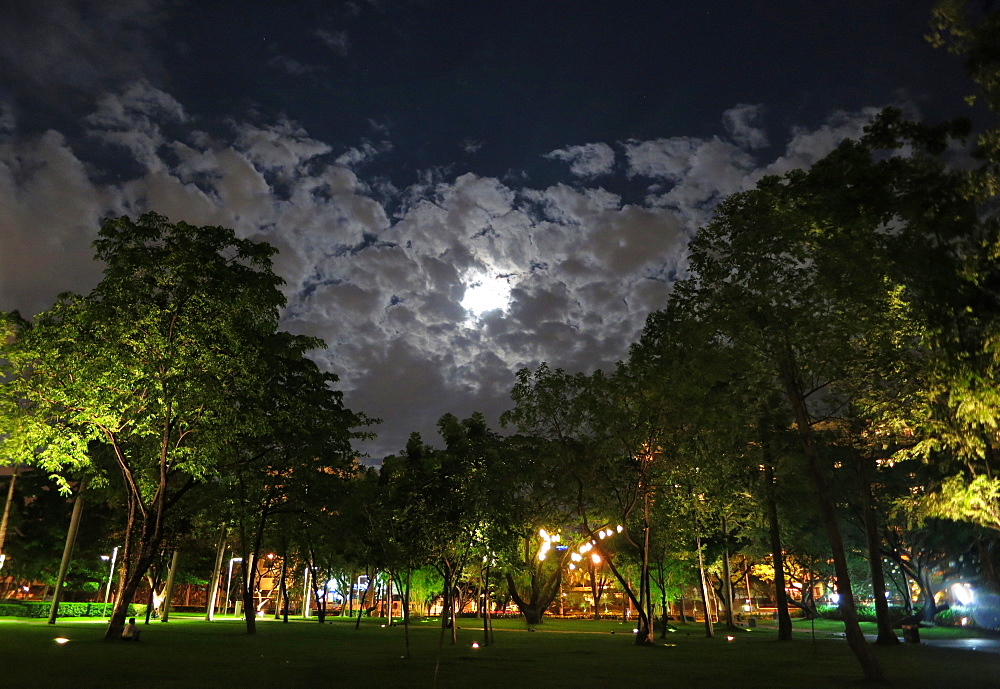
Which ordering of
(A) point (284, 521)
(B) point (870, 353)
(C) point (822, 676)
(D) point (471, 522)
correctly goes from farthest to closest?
(A) point (284, 521)
(D) point (471, 522)
(B) point (870, 353)
(C) point (822, 676)

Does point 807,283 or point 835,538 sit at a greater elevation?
point 807,283

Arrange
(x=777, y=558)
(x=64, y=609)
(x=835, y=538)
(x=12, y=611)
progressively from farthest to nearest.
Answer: (x=64, y=609) < (x=12, y=611) < (x=777, y=558) < (x=835, y=538)

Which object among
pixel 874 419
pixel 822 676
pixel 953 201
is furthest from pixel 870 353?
pixel 822 676

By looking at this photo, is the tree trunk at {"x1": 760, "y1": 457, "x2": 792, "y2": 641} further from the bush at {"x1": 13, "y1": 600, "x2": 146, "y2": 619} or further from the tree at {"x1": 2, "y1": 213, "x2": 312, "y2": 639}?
the bush at {"x1": 13, "y1": 600, "x2": 146, "y2": 619}

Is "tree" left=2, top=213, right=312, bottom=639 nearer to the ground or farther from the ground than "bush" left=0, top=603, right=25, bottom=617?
farther from the ground

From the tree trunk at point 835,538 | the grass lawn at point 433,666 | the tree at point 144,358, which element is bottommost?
the grass lawn at point 433,666

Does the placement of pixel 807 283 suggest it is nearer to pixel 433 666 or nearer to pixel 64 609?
pixel 433 666

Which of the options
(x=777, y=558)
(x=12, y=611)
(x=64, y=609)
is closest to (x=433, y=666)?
(x=777, y=558)

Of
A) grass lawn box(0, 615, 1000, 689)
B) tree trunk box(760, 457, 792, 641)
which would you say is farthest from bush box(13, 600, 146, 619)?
tree trunk box(760, 457, 792, 641)

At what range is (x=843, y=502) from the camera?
155 feet

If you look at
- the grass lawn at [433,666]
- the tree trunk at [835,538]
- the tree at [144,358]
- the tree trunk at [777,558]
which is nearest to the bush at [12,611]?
the grass lawn at [433,666]

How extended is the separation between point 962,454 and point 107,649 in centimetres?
2635

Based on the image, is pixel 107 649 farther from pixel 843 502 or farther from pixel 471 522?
pixel 843 502

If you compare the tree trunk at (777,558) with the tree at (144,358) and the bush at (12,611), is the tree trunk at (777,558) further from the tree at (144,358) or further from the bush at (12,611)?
the bush at (12,611)
